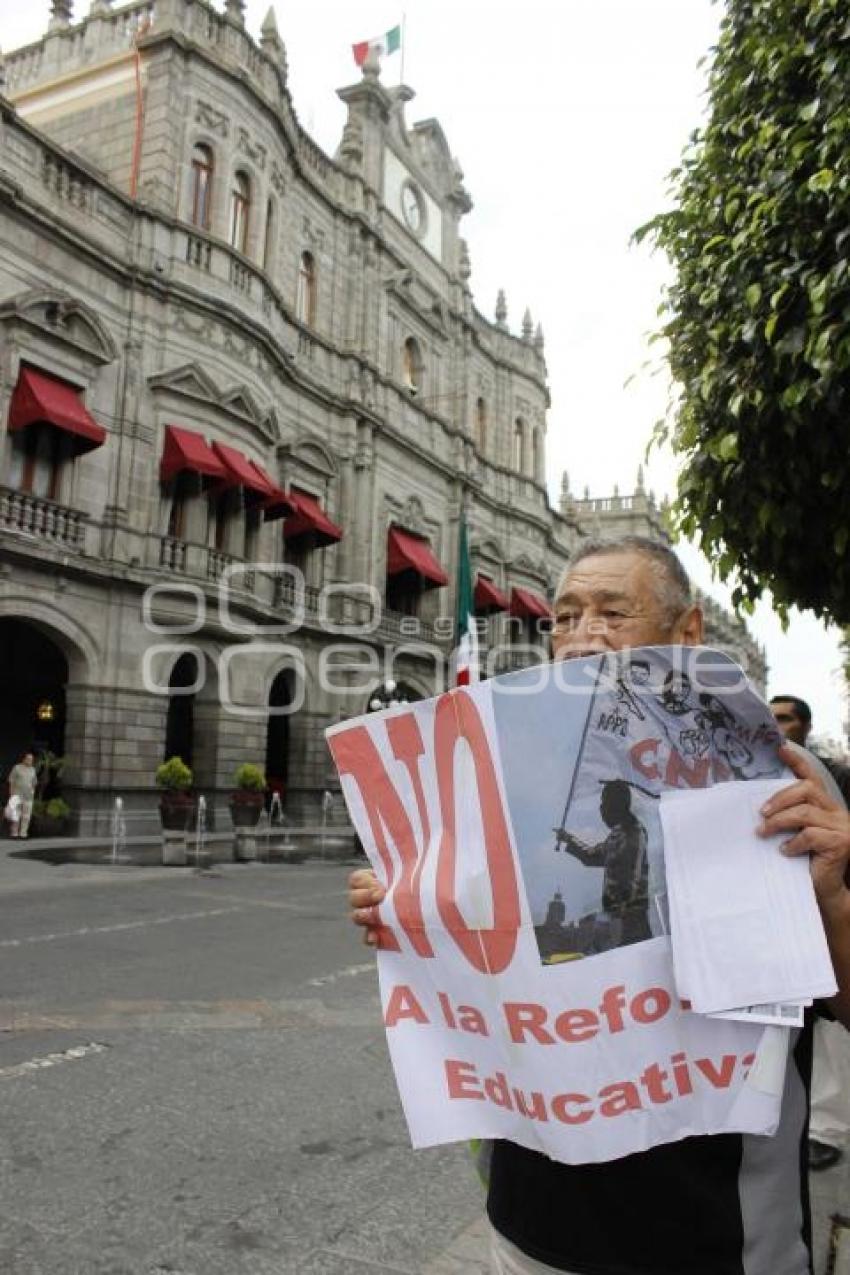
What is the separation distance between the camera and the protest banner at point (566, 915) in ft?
4.76

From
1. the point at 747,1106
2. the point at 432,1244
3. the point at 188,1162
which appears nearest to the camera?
the point at 747,1106

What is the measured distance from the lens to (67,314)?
690 inches

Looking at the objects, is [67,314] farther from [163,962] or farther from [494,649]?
[494,649]

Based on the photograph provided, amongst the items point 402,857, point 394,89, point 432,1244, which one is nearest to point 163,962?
point 432,1244

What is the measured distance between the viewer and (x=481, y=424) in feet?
114

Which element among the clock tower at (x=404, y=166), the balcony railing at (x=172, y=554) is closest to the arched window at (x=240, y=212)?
the clock tower at (x=404, y=166)

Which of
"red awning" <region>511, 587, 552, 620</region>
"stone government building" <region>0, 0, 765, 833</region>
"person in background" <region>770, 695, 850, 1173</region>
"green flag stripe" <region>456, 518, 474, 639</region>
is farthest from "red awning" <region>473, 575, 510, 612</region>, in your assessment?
"person in background" <region>770, 695, 850, 1173</region>

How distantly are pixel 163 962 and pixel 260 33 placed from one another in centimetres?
2221

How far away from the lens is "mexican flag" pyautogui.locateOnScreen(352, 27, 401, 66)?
90.7ft

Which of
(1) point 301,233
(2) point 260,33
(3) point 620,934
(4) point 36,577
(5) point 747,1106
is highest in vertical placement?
(2) point 260,33

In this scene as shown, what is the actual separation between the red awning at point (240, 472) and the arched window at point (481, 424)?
1507 centimetres

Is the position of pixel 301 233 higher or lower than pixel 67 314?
higher

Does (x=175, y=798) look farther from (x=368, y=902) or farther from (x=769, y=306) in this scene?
(x=368, y=902)

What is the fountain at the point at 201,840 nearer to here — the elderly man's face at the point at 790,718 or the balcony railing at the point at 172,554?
the balcony railing at the point at 172,554
